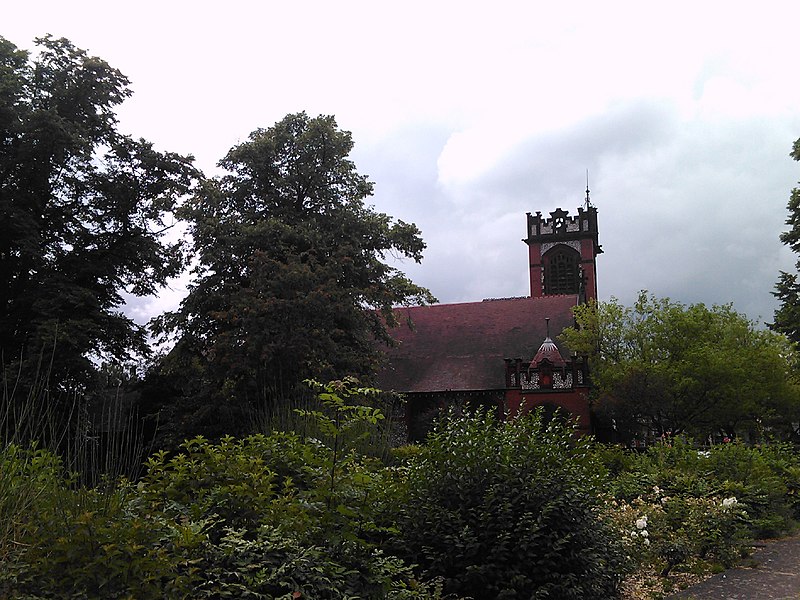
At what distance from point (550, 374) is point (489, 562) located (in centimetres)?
2183

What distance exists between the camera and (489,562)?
547cm

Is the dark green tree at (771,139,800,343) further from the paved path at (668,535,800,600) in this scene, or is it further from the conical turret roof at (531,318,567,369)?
the paved path at (668,535,800,600)

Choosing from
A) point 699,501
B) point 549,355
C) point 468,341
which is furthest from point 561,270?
point 699,501

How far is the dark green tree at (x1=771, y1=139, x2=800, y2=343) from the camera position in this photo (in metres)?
26.4

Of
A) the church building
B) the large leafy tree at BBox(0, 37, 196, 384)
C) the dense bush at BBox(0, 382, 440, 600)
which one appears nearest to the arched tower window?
the church building

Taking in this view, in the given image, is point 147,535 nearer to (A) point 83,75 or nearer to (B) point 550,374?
(A) point 83,75

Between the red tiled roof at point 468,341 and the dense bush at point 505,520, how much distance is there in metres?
20.8

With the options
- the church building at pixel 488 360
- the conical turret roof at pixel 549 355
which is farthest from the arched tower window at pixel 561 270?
the conical turret roof at pixel 549 355

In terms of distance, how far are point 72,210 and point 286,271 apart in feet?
25.7

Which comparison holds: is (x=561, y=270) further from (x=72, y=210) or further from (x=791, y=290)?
(x=72, y=210)

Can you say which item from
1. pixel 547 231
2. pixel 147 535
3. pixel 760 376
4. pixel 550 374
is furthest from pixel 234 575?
pixel 547 231

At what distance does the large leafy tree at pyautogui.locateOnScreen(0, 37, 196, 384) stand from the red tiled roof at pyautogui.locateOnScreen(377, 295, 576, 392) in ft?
32.7

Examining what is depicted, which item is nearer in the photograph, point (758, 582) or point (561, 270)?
point (758, 582)

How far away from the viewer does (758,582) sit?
7.30 meters
